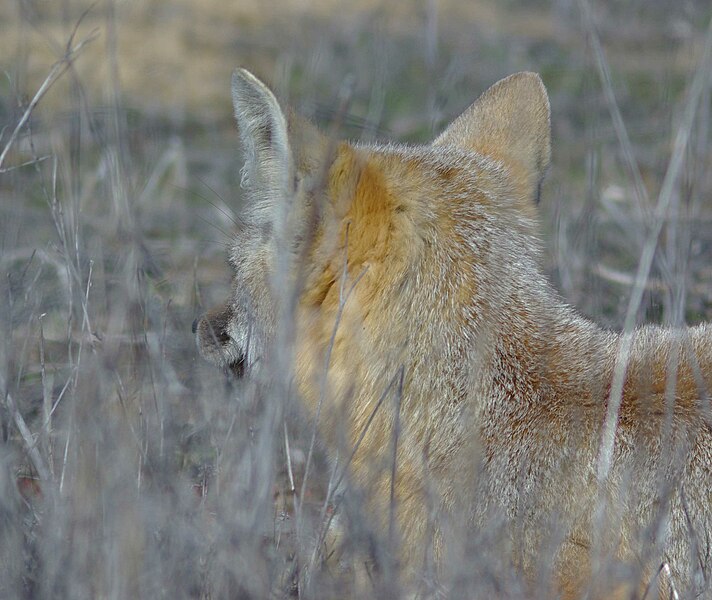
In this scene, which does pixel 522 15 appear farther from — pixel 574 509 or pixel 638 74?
pixel 574 509

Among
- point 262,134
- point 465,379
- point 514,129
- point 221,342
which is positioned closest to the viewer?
point 465,379

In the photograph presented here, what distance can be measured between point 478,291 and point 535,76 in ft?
5.01

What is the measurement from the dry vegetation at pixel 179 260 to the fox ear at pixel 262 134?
7.5 inches

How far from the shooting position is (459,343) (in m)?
3.09

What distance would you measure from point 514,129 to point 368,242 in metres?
1.31

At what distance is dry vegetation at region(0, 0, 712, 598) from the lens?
8.74 feet

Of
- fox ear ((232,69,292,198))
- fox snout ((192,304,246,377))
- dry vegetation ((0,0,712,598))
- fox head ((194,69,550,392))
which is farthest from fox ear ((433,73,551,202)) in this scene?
fox snout ((192,304,246,377))

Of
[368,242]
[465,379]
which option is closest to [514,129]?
[368,242]

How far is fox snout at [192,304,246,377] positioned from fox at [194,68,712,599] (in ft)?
1.21

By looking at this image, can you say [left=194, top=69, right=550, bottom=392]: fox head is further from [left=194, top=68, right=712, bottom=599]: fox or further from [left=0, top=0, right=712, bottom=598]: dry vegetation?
[left=0, top=0, right=712, bottom=598]: dry vegetation

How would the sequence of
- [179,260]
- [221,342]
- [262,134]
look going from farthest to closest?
[179,260]
[221,342]
[262,134]

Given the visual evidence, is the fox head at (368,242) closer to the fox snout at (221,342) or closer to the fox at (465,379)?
the fox at (465,379)

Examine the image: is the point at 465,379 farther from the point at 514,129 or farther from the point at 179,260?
the point at 179,260

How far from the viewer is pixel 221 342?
150 inches
